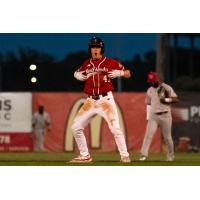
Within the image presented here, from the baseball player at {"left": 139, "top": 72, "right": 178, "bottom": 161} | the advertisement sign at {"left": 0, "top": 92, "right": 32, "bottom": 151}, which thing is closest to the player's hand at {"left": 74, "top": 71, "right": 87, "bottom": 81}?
the baseball player at {"left": 139, "top": 72, "right": 178, "bottom": 161}

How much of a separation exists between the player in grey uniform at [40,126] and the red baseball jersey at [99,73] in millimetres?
15932

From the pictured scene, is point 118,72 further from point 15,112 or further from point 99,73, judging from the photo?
point 15,112

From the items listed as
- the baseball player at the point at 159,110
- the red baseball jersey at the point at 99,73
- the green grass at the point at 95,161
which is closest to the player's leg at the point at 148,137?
the baseball player at the point at 159,110

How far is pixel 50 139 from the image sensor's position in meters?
36.2

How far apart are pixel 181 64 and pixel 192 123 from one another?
1441cm

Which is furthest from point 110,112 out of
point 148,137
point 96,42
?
point 148,137

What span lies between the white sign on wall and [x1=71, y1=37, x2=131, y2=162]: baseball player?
Answer: 1555 cm

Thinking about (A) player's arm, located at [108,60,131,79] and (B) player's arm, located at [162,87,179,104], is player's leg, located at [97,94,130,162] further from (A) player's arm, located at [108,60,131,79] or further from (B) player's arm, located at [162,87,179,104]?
(B) player's arm, located at [162,87,179,104]

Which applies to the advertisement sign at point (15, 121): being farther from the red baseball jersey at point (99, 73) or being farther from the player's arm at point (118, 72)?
the player's arm at point (118, 72)

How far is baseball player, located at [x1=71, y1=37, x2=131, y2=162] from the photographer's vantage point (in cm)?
1986

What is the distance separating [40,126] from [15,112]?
102 cm

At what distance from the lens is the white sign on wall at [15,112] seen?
36.0 meters

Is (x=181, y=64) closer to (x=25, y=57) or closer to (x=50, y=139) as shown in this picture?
(x=25, y=57)

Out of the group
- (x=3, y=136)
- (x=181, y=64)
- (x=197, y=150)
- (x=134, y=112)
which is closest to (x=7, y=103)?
(x=3, y=136)
